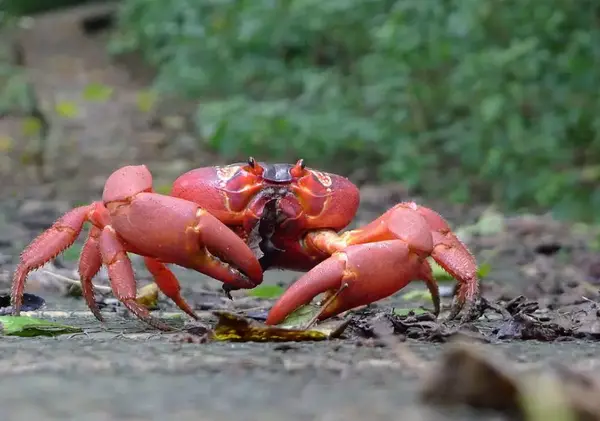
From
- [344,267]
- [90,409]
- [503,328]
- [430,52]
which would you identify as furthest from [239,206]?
[430,52]

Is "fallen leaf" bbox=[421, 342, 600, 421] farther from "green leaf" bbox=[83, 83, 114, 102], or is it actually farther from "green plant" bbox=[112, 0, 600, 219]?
"green leaf" bbox=[83, 83, 114, 102]

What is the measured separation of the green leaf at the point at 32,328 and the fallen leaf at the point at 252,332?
1.72 feet

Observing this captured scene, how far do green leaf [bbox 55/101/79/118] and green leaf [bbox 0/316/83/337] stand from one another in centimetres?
1153

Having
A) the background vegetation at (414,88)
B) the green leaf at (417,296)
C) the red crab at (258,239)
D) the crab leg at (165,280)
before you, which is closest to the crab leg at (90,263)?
the red crab at (258,239)

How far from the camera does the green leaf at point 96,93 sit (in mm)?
15516

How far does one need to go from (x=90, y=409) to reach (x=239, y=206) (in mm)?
1711

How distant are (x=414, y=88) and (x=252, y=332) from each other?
7.64 metres

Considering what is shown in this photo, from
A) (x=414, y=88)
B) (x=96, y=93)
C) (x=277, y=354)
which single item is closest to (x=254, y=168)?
(x=277, y=354)

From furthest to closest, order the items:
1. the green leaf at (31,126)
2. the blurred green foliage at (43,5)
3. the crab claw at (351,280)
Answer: the blurred green foliage at (43,5) → the green leaf at (31,126) → the crab claw at (351,280)

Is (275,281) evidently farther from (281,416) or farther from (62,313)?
(281,416)

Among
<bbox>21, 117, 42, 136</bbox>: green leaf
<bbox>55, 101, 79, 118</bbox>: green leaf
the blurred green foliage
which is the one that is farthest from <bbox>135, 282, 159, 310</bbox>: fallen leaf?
the blurred green foliage

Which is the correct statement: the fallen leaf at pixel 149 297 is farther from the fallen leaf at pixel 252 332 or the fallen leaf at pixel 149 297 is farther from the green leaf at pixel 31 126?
the green leaf at pixel 31 126

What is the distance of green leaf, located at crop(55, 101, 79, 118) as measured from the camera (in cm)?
1418

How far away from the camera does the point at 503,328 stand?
9.63ft
